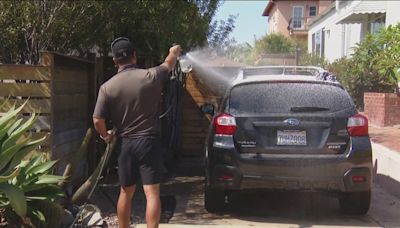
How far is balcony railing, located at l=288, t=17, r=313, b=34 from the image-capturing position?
47.8m

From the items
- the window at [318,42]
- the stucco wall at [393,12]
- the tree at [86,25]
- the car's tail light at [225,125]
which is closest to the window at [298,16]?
the window at [318,42]

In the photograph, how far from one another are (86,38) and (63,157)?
2.11 metres

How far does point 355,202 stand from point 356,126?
91 centimetres

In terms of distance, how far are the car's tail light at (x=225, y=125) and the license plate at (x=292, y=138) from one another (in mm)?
495

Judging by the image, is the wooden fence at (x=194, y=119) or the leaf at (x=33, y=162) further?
the wooden fence at (x=194, y=119)

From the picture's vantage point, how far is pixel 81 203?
6094mm

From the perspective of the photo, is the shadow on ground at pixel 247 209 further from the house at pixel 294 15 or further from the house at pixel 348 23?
the house at pixel 294 15

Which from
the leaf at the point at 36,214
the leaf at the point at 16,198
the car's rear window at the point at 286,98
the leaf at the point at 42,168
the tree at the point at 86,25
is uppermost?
the tree at the point at 86,25

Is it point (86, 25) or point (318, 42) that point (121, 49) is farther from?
point (318, 42)

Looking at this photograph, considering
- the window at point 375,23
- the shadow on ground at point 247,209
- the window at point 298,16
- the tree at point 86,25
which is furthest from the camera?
the window at point 298,16

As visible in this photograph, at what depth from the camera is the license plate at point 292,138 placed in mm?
6117

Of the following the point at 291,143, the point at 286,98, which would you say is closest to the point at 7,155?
the point at 291,143

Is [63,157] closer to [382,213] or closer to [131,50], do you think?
[131,50]

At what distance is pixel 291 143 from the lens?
612cm
